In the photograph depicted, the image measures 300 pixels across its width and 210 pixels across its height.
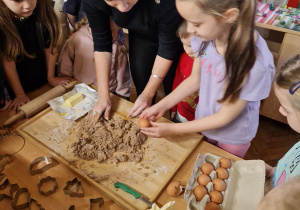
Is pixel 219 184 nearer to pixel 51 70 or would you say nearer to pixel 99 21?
pixel 99 21

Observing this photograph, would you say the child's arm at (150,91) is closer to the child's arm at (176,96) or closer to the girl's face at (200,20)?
the child's arm at (176,96)

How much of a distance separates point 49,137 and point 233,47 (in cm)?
88

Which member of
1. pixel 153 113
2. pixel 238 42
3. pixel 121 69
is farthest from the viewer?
pixel 121 69

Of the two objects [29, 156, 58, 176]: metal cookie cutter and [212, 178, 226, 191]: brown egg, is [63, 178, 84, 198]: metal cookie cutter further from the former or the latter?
[212, 178, 226, 191]: brown egg

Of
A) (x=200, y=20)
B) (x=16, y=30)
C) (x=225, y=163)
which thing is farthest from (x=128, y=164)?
(x=16, y=30)

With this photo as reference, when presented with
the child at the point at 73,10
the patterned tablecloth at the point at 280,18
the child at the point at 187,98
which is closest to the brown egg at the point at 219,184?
the child at the point at 187,98

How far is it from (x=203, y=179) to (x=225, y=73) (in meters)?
0.42

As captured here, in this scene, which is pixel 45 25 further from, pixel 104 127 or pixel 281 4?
pixel 281 4

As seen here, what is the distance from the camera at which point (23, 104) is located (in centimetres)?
138

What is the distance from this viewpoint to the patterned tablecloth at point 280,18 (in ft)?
6.59

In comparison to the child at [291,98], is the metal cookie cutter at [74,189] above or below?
below

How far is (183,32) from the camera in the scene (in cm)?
129

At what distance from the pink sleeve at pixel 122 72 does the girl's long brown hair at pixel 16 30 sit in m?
0.45

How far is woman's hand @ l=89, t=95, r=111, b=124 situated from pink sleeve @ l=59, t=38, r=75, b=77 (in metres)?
0.49
